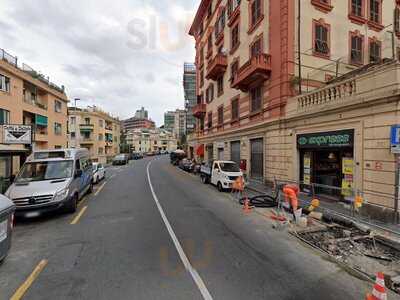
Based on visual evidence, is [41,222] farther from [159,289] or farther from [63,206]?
[159,289]

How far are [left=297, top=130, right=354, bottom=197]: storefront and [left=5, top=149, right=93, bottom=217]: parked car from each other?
918 centimetres

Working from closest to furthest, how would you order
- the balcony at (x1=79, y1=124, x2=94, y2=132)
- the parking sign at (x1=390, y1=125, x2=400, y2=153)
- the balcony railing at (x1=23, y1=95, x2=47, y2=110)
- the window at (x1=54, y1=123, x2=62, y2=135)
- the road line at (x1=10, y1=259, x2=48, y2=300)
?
the road line at (x1=10, y1=259, x2=48, y2=300)
the parking sign at (x1=390, y1=125, x2=400, y2=153)
the balcony railing at (x1=23, y1=95, x2=47, y2=110)
the window at (x1=54, y1=123, x2=62, y2=135)
the balcony at (x1=79, y1=124, x2=94, y2=132)

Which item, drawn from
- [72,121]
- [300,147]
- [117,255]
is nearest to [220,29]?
[300,147]

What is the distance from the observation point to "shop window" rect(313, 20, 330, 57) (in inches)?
556

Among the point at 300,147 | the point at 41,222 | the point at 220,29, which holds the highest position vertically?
the point at 220,29

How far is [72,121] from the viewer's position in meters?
46.9

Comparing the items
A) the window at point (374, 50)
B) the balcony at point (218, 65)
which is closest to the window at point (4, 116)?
the balcony at point (218, 65)

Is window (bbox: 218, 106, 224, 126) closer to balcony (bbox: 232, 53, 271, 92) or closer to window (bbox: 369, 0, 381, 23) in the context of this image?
balcony (bbox: 232, 53, 271, 92)

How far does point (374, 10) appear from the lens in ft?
52.2

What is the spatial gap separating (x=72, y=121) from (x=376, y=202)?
51337mm

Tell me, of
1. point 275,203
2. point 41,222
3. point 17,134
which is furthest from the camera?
point 17,134

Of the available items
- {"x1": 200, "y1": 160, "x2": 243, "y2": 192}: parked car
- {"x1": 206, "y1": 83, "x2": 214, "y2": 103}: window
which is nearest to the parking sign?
{"x1": 200, "y1": 160, "x2": 243, "y2": 192}: parked car

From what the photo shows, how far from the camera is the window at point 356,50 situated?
602 inches

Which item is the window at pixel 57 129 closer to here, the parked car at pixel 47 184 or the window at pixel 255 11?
the parked car at pixel 47 184
